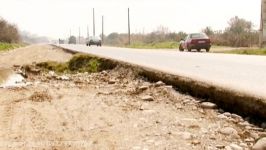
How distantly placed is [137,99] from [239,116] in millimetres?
2696

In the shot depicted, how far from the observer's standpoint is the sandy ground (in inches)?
213

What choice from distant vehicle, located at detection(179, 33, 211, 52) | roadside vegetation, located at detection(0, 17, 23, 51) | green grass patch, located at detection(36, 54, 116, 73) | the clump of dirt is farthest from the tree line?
the clump of dirt

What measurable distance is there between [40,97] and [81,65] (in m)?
8.90

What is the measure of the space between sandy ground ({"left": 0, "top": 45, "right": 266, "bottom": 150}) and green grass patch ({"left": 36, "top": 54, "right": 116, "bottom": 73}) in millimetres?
6327

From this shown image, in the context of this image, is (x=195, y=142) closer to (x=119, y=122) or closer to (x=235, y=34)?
(x=119, y=122)

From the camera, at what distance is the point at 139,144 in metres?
5.33

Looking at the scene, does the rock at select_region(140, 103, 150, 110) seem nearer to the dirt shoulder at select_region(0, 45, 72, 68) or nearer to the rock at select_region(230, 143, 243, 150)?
the rock at select_region(230, 143, 243, 150)

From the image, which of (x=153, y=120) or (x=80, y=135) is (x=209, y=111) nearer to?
(x=153, y=120)

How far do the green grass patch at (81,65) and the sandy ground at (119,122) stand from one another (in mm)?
6327

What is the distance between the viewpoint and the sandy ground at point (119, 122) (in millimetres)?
5398

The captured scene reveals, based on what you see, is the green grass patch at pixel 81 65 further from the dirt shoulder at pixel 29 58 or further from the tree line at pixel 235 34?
the tree line at pixel 235 34

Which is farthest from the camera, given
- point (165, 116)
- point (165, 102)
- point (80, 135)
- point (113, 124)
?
point (165, 102)

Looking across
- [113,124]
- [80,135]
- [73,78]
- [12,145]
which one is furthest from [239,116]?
[73,78]

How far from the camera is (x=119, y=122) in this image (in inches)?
262
